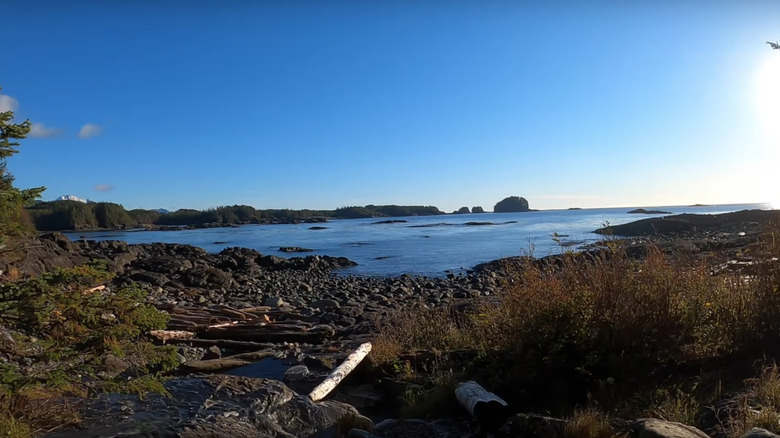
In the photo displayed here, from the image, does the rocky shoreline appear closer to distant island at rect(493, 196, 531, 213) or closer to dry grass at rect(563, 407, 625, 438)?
dry grass at rect(563, 407, 625, 438)

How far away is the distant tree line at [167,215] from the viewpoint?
9912cm

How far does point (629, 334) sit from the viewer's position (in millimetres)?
6262

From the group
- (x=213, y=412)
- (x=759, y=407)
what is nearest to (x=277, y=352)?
(x=213, y=412)

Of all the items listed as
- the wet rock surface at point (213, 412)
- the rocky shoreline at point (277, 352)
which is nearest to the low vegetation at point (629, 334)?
the rocky shoreline at point (277, 352)

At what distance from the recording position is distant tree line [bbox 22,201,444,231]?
99.1 m

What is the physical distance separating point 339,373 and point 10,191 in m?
4.80

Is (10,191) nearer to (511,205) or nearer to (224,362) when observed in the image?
(224,362)

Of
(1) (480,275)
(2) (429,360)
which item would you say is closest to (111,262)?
(1) (480,275)

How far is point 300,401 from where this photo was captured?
6.48 metres

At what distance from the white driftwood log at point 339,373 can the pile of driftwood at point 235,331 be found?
3256 millimetres

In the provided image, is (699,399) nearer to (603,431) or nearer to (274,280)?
(603,431)

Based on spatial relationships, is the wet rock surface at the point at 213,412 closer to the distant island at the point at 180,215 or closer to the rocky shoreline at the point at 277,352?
the rocky shoreline at the point at 277,352

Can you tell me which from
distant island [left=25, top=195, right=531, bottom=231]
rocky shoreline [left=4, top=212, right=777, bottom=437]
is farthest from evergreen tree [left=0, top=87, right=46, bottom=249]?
distant island [left=25, top=195, right=531, bottom=231]

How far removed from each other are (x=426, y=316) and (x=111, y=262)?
22.2m
